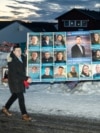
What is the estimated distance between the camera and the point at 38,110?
40.3 feet

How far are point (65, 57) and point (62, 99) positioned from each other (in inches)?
76.4

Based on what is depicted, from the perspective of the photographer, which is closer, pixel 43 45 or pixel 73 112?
pixel 73 112

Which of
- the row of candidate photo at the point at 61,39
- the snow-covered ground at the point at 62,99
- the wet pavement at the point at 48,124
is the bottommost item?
the snow-covered ground at the point at 62,99

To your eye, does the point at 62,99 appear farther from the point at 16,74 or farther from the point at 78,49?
the point at 16,74

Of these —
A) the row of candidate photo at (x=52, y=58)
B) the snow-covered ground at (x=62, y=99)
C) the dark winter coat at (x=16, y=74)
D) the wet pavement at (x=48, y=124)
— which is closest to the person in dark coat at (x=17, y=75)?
the dark winter coat at (x=16, y=74)

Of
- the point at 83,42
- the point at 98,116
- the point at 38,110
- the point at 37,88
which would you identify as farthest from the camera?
the point at 37,88

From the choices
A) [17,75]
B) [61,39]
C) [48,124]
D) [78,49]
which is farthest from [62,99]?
[48,124]

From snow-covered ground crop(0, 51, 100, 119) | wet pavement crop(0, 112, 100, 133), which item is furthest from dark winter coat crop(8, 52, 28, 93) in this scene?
snow-covered ground crop(0, 51, 100, 119)

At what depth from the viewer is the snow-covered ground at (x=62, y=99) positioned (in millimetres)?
12109

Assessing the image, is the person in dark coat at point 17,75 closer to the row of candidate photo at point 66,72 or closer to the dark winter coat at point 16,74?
the dark winter coat at point 16,74

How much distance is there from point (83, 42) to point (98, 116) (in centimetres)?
485

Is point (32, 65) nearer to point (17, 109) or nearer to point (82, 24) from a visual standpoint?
point (17, 109)

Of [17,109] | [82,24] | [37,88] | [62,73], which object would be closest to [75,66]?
[62,73]

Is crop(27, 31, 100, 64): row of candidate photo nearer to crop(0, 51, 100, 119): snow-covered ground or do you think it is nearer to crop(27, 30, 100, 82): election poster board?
Result: crop(27, 30, 100, 82): election poster board
